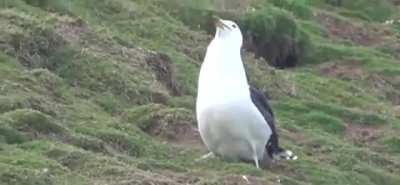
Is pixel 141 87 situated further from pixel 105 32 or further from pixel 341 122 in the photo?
pixel 341 122

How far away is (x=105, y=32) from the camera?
1839cm

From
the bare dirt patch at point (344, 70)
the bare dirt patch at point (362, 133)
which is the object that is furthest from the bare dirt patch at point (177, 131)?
the bare dirt patch at point (344, 70)

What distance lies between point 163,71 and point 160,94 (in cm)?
132

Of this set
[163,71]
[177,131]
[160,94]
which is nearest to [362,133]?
[163,71]

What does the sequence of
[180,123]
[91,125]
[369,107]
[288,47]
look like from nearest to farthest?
[91,125] < [180,123] < [369,107] < [288,47]

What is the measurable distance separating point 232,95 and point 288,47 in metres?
11.9

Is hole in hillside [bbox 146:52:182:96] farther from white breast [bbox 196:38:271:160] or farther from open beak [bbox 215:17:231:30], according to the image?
white breast [bbox 196:38:271:160]

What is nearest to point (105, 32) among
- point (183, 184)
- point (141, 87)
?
point (141, 87)

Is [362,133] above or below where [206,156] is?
below

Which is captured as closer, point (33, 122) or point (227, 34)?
point (33, 122)

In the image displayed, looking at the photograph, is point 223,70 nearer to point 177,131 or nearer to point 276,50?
point 177,131

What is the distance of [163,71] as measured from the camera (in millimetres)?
17891

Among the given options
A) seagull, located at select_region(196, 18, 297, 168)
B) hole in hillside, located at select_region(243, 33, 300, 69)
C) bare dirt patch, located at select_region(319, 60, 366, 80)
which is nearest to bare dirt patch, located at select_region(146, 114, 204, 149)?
seagull, located at select_region(196, 18, 297, 168)

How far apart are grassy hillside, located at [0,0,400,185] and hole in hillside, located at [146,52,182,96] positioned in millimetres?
25
